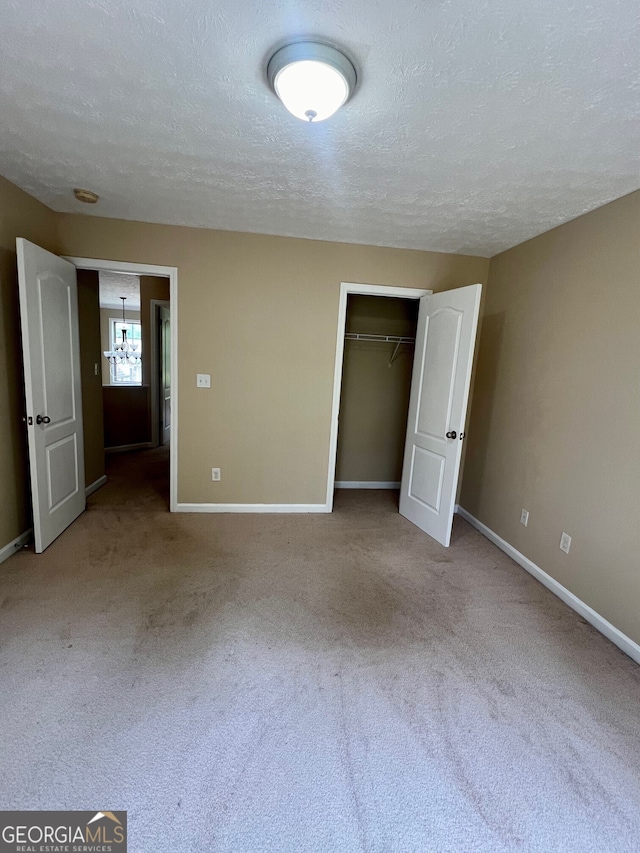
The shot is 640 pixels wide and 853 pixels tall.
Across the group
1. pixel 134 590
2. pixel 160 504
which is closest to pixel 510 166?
pixel 134 590

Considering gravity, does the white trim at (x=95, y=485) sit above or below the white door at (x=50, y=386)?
below

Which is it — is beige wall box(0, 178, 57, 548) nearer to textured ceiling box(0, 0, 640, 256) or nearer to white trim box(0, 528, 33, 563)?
white trim box(0, 528, 33, 563)

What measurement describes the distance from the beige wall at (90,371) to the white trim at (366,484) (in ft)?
8.39

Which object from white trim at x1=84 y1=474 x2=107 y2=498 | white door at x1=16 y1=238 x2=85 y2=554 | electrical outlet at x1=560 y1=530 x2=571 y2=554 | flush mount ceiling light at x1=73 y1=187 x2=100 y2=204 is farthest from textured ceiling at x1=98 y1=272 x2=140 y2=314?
electrical outlet at x1=560 y1=530 x2=571 y2=554

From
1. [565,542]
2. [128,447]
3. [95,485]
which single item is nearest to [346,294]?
[565,542]

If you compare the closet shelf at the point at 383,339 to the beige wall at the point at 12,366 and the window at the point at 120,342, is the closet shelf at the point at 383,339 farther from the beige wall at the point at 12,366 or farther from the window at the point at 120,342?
the window at the point at 120,342

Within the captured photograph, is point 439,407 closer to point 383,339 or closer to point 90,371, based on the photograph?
point 383,339

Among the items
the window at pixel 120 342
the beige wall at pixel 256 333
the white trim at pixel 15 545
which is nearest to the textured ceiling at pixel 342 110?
the beige wall at pixel 256 333

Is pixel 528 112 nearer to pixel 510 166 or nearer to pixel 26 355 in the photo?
pixel 510 166

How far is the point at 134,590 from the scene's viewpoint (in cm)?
236

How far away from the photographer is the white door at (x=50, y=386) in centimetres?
245

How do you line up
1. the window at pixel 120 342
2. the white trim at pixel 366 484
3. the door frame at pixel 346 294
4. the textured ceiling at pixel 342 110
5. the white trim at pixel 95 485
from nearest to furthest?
the textured ceiling at pixel 342 110, the door frame at pixel 346 294, the white trim at pixel 95 485, the white trim at pixel 366 484, the window at pixel 120 342

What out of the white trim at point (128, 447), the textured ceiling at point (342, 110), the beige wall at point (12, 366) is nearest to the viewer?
the textured ceiling at point (342, 110)

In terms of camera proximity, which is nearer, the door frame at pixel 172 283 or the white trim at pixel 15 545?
the white trim at pixel 15 545
